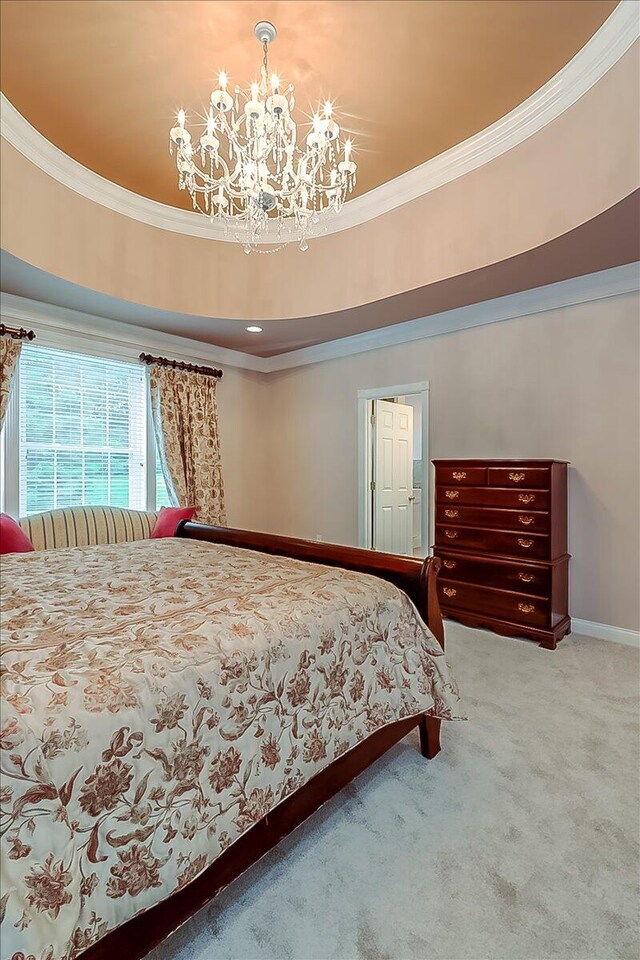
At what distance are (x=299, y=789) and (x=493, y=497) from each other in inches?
104

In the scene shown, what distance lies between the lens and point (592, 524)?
3422 mm

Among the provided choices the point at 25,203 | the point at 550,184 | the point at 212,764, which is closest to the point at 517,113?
the point at 550,184

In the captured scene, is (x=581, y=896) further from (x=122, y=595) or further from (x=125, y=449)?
(x=125, y=449)

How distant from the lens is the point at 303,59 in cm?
242

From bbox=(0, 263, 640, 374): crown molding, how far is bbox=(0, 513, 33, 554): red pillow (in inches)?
66.6

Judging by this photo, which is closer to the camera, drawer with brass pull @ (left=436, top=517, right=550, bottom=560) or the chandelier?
the chandelier

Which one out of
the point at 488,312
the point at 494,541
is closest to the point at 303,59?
the point at 488,312

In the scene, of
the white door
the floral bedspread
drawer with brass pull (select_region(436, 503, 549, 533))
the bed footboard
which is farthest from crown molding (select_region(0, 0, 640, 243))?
the floral bedspread

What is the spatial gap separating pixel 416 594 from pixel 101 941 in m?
1.43

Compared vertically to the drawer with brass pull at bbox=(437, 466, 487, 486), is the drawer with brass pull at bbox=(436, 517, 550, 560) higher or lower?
lower

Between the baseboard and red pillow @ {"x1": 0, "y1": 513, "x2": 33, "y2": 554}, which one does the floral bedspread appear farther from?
the baseboard

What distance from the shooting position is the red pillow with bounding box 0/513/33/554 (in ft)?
10.2

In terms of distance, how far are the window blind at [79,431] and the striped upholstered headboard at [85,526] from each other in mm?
303

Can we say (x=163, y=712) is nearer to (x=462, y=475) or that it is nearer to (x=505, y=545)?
(x=505, y=545)
